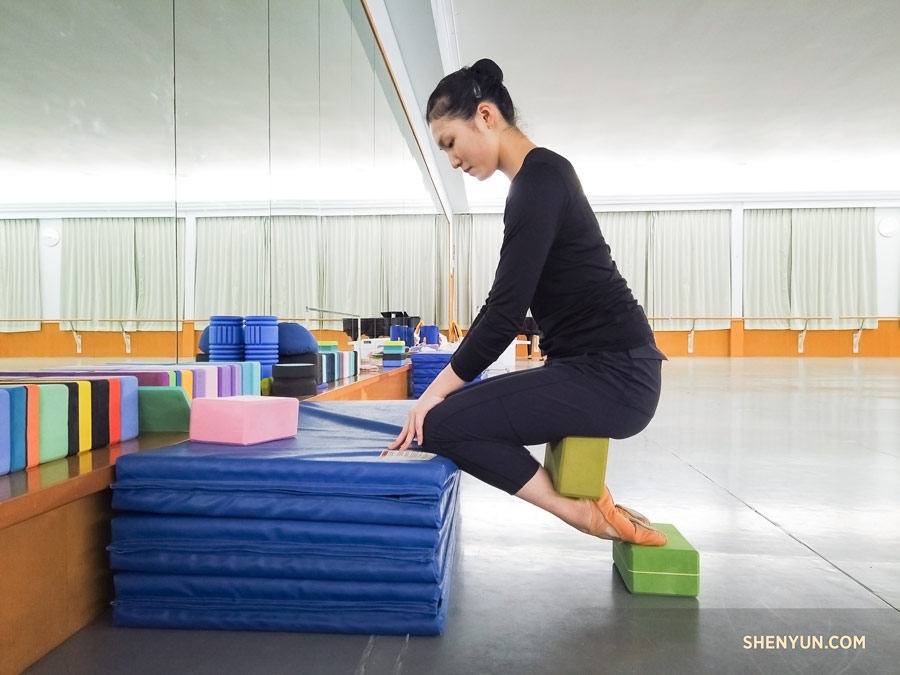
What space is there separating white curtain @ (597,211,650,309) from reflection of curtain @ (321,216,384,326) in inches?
303

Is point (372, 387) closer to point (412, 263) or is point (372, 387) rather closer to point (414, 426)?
point (414, 426)

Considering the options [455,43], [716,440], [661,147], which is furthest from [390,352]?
[661,147]

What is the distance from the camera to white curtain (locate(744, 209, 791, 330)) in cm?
1360

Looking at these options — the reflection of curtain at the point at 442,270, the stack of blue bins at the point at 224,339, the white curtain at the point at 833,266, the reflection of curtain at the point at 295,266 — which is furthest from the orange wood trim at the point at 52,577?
the white curtain at the point at 833,266

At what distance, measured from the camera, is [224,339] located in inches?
113

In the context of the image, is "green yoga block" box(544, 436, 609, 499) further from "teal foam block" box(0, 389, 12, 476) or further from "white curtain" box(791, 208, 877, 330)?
"white curtain" box(791, 208, 877, 330)

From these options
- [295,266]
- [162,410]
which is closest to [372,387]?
[295,266]

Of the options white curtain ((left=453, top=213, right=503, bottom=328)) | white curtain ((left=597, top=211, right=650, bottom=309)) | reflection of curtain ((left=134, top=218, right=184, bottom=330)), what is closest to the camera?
reflection of curtain ((left=134, top=218, right=184, bottom=330))

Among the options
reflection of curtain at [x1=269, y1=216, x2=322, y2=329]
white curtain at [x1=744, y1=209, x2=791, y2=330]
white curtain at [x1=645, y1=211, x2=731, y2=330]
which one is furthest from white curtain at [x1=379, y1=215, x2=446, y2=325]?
white curtain at [x1=744, y1=209, x2=791, y2=330]

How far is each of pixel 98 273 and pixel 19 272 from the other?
386mm

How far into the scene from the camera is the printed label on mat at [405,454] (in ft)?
4.28

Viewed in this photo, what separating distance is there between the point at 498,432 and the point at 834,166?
1307 cm

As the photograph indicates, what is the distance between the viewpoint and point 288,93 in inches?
144

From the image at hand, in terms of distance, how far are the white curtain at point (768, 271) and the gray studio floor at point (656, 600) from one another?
38.4ft
